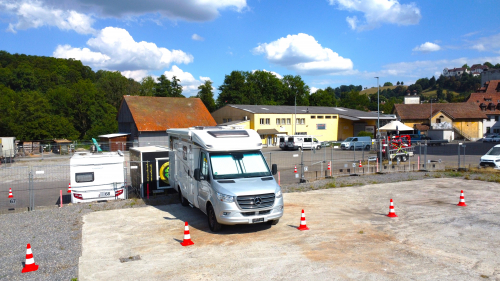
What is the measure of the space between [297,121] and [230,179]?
5407 cm

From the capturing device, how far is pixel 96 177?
14789 millimetres

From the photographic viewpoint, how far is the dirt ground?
702 cm

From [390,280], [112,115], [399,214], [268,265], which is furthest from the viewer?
[112,115]

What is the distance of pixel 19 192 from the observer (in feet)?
63.3

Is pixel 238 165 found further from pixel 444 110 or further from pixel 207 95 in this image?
pixel 207 95

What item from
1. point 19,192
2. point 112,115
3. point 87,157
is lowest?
point 19,192

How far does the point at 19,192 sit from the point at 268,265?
17526 mm

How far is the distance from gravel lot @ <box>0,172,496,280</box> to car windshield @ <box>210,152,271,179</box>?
159 inches

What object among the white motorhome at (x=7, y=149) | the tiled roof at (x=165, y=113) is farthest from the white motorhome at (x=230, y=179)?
the tiled roof at (x=165, y=113)

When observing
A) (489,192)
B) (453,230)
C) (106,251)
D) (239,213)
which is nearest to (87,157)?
(106,251)

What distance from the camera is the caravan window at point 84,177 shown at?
Answer: 14508mm

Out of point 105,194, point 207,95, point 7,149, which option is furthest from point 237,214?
point 207,95

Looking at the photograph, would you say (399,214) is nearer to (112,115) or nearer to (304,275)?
(304,275)

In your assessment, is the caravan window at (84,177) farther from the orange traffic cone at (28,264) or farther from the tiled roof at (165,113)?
the tiled roof at (165,113)
